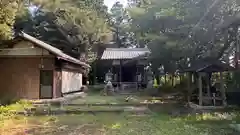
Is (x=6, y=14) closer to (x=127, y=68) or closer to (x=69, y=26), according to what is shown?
(x=127, y=68)

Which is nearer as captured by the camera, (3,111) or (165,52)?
(3,111)

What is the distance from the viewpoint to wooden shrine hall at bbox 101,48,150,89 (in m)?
28.1

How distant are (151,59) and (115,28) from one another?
22.1 meters

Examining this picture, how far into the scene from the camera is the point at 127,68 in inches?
1209

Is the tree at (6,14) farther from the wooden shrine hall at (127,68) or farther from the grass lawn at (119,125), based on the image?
the wooden shrine hall at (127,68)

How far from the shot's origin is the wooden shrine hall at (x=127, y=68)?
28.1m

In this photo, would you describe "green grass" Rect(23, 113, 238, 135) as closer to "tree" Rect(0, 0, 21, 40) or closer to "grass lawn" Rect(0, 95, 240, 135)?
"grass lawn" Rect(0, 95, 240, 135)

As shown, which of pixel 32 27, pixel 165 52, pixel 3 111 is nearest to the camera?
pixel 3 111

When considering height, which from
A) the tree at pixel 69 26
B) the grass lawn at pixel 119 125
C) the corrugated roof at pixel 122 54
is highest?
the tree at pixel 69 26

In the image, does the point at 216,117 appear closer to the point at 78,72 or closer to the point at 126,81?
the point at 78,72

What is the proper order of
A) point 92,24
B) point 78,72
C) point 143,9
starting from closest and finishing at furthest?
point 143,9 < point 78,72 < point 92,24

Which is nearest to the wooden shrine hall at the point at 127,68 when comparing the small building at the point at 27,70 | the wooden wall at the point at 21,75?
the small building at the point at 27,70

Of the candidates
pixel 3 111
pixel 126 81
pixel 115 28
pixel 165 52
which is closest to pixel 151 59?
pixel 165 52

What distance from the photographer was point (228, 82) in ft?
53.9
